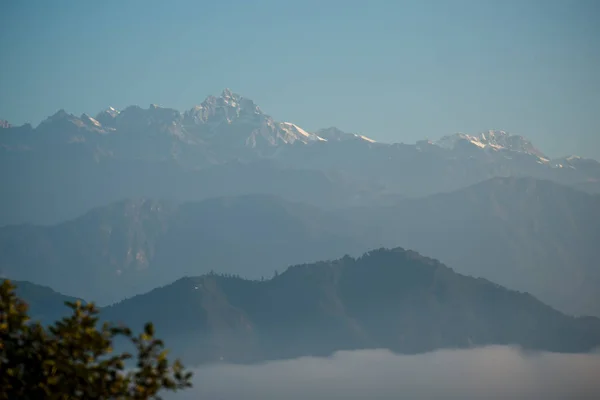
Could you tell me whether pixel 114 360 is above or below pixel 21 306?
below

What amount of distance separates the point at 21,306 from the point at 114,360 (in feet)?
26.8

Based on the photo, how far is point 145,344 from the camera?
49.6 m

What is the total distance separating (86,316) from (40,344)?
4.00 meters

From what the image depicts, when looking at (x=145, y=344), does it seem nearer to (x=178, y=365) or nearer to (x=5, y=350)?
(x=178, y=365)

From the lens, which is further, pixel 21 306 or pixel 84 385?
pixel 21 306

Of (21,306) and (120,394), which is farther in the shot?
(21,306)

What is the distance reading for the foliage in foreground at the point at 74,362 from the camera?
49000 mm

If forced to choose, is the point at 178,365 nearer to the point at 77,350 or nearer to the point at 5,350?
the point at 77,350

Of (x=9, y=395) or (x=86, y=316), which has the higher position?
(x=86, y=316)

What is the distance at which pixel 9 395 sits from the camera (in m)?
51.3

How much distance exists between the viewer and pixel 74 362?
5066 cm

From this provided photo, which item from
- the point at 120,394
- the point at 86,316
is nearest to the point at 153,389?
the point at 120,394

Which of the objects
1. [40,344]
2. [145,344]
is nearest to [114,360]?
[145,344]

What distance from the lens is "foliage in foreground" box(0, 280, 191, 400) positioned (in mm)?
49000
